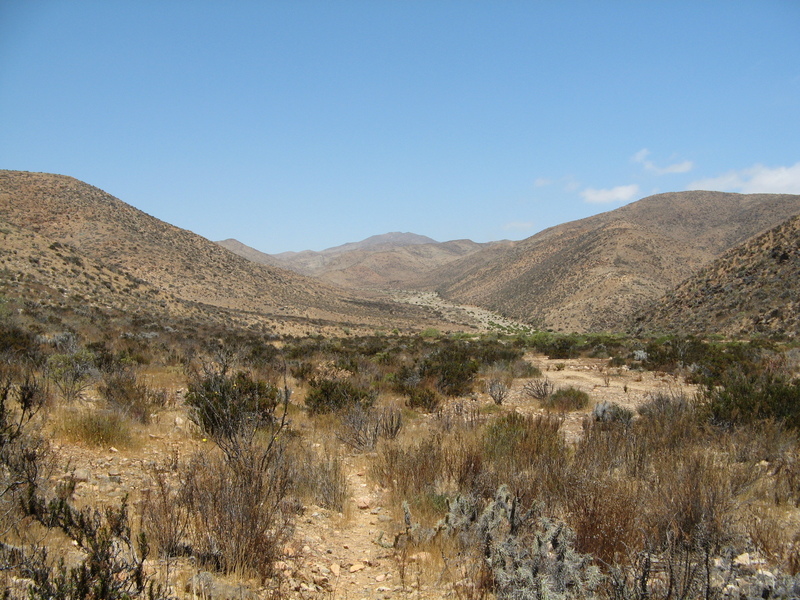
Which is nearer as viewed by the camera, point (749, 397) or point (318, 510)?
point (318, 510)

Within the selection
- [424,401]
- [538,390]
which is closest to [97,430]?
[424,401]

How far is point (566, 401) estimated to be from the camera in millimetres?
9227

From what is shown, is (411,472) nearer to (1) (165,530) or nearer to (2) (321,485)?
(2) (321,485)

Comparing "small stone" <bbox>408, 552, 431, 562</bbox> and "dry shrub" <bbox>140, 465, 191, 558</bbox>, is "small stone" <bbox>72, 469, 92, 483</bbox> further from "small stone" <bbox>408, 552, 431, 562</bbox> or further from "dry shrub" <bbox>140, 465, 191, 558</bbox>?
"small stone" <bbox>408, 552, 431, 562</bbox>

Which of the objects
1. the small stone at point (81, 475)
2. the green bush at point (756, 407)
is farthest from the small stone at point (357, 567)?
the green bush at point (756, 407)

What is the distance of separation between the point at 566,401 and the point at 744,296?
86.8ft

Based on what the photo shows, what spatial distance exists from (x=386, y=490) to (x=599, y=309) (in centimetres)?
5451

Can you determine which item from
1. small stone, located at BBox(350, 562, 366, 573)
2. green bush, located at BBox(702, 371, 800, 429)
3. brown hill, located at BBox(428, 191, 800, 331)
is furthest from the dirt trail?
brown hill, located at BBox(428, 191, 800, 331)

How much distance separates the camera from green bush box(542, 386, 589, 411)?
9.06m

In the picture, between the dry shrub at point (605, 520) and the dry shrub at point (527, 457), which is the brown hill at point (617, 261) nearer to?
the dry shrub at point (527, 457)

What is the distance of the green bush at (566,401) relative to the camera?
906 centimetres

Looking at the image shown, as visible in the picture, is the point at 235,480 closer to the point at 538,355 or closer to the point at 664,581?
the point at 664,581

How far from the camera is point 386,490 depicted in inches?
188

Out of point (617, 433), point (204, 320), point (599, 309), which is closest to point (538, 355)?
point (617, 433)
